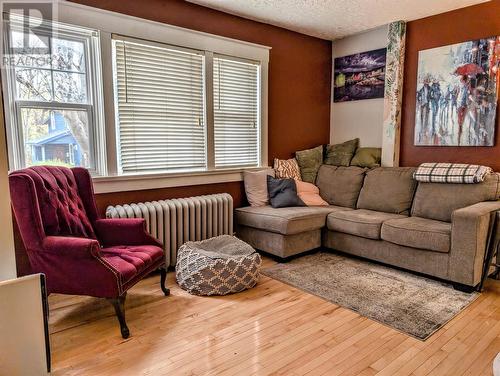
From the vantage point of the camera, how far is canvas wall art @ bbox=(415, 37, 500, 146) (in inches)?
133

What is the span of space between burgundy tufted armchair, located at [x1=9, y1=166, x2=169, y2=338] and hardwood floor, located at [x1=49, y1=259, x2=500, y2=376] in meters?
0.25

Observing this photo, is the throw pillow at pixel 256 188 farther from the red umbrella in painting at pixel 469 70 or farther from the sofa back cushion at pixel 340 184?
the red umbrella in painting at pixel 469 70

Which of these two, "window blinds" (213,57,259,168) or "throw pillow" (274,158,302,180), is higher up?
"window blinds" (213,57,259,168)

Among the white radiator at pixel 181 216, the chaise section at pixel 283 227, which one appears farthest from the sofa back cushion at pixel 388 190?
the white radiator at pixel 181 216

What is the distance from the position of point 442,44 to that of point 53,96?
12.5ft

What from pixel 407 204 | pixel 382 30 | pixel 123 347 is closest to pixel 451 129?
pixel 407 204

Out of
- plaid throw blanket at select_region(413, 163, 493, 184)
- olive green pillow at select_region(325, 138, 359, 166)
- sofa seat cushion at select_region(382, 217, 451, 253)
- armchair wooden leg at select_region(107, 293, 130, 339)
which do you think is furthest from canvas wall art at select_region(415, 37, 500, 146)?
armchair wooden leg at select_region(107, 293, 130, 339)

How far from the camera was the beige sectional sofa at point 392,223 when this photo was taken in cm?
274

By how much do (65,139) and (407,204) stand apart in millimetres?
3279

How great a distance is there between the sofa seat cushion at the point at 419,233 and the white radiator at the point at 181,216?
5.15 ft

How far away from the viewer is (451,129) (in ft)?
12.0

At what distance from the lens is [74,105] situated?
2.87 meters

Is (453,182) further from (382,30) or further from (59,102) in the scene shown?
(59,102)

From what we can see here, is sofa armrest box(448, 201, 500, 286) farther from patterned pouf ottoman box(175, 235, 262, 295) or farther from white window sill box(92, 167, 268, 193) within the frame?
white window sill box(92, 167, 268, 193)
